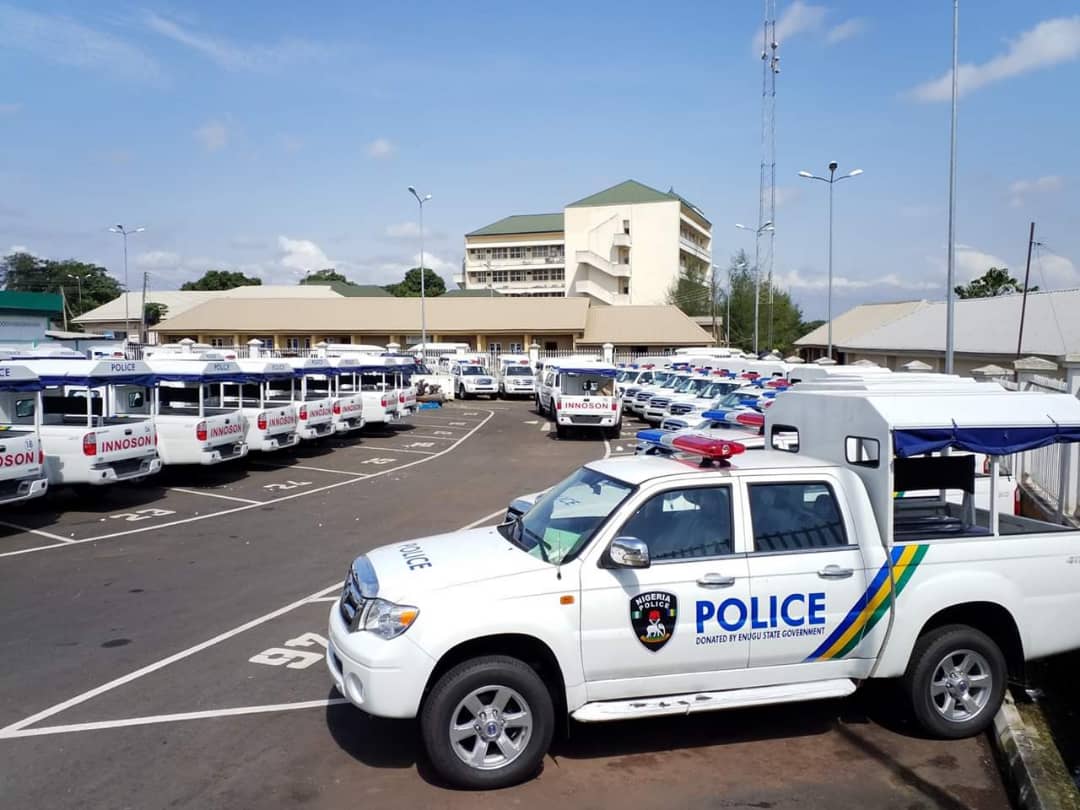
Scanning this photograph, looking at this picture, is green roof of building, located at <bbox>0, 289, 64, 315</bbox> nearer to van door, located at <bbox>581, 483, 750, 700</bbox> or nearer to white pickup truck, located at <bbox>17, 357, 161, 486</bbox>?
white pickup truck, located at <bbox>17, 357, 161, 486</bbox>

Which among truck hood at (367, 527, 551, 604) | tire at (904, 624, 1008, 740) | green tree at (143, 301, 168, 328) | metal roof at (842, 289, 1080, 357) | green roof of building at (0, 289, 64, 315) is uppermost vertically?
green tree at (143, 301, 168, 328)

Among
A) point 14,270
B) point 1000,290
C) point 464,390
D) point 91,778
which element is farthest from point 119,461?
point 14,270

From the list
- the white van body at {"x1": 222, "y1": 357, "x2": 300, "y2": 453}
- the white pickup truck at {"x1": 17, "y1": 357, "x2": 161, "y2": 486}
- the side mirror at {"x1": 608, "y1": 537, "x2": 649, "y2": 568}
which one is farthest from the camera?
the white van body at {"x1": 222, "y1": 357, "x2": 300, "y2": 453}

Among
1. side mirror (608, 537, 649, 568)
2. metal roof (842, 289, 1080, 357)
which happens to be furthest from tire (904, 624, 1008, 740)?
metal roof (842, 289, 1080, 357)

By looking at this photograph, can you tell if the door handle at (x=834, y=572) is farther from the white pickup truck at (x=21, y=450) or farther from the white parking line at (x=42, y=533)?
the white pickup truck at (x=21, y=450)

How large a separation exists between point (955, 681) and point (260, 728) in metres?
4.70

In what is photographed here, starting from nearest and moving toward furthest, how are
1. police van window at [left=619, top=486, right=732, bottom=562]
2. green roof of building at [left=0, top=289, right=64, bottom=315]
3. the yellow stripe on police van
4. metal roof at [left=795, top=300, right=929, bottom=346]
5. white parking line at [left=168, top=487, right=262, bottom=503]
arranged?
police van window at [left=619, top=486, right=732, bottom=562] < the yellow stripe on police van < white parking line at [left=168, top=487, right=262, bottom=503] < green roof of building at [left=0, top=289, right=64, bottom=315] < metal roof at [left=795, top=300, right=929, bottom=346]

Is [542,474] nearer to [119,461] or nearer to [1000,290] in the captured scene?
[119,461]

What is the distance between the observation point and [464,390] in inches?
1719

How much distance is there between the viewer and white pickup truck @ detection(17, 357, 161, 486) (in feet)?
46.4

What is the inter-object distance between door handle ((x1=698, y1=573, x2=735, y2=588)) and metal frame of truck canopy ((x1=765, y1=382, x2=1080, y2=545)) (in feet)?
3.90

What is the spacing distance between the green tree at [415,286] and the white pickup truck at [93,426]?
308 ft

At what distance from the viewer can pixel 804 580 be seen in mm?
5609

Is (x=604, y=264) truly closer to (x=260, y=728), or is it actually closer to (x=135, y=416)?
(x=135, y=416)
